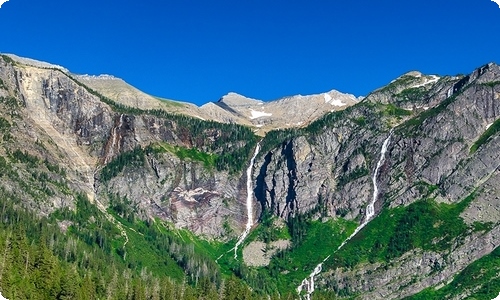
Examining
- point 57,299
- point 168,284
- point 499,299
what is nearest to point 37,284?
point 57,299

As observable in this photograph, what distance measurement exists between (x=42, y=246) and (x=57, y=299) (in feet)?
69.7

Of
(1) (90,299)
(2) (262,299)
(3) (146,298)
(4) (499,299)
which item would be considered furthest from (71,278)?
(4) (499,299)

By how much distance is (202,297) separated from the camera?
155 meters

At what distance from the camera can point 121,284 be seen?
17038cm

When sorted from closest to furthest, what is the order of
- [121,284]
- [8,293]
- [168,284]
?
[8,293]
[168,284]
[121,284]

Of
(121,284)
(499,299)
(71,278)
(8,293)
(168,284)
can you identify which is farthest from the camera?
(121,284)

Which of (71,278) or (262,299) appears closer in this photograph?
(71,278)

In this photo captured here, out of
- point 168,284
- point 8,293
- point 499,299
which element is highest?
point 168,284

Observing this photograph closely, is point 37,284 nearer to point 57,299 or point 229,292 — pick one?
point 57,299

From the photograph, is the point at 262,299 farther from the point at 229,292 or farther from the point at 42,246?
the point at 42,246

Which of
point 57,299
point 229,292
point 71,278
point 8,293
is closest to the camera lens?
point 8,293

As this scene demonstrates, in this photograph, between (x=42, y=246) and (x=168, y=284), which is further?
(x=168, y=284)

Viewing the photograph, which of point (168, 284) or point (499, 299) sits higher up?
point (168, 284)

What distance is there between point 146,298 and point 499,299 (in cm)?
10308
